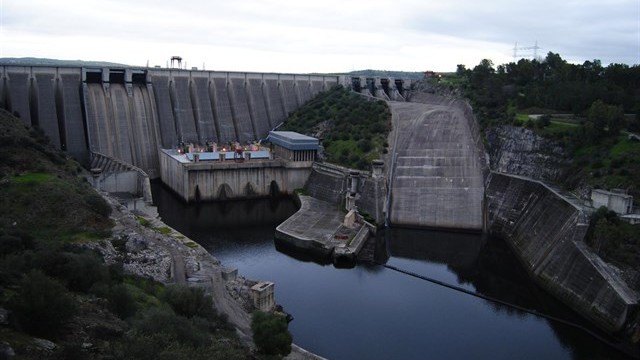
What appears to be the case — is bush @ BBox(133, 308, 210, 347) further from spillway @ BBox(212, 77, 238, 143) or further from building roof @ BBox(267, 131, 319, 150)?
spillway @ BBox(212, 77, 238, 143)

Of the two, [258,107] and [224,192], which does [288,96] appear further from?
[224,192]

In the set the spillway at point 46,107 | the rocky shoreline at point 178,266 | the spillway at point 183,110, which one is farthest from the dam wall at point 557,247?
the spillway at point 46,107

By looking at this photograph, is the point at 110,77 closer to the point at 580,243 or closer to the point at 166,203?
the point at 166,203

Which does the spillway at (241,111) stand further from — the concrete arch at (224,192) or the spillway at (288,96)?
the concrete arch at (224,192)

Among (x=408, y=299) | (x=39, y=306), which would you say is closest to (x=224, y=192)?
(x=408, y=299)

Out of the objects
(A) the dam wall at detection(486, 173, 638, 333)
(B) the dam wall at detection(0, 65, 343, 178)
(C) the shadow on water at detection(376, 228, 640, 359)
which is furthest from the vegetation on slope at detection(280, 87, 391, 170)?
(A) the dam wall at detection(486, 173, 638, 333)
